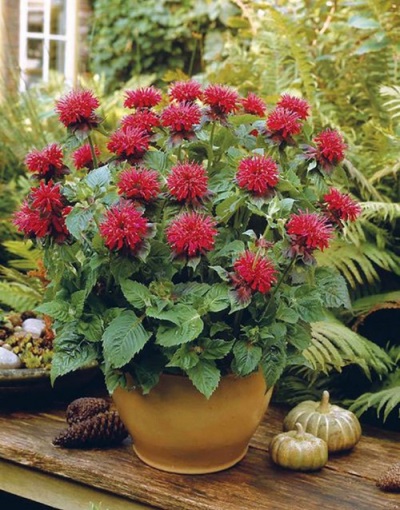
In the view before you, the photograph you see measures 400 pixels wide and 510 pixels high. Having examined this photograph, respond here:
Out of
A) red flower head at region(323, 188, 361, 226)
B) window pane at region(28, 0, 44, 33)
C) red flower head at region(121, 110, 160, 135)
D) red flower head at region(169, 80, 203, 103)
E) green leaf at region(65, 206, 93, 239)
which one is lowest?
window pane at region(28, 0, 44, 33)

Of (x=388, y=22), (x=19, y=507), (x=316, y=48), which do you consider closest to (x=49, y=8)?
(x=316, y=48)

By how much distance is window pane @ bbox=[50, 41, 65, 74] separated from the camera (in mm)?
5547

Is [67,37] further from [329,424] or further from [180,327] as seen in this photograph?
[180,327]

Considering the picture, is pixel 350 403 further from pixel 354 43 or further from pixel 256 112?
pixel 354 43

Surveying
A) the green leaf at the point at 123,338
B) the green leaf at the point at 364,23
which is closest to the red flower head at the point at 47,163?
the green leaf at the point at 123,338

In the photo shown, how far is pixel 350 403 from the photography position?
2137mm

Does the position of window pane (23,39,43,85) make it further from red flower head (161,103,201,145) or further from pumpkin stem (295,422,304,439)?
pumpkin stem (295,422,304,439)

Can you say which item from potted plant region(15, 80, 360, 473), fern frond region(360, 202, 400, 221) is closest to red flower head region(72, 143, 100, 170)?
potted plant region(15, 80, 360, 473)

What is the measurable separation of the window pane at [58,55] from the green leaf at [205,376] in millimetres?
4347

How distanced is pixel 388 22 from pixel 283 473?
172 centimetres

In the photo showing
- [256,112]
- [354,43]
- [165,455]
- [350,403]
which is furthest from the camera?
[354,43]

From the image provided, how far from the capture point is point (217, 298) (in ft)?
5.04

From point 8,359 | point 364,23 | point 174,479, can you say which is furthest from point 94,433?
point 364,23

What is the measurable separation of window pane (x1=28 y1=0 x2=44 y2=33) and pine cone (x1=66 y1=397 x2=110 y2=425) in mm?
3910
